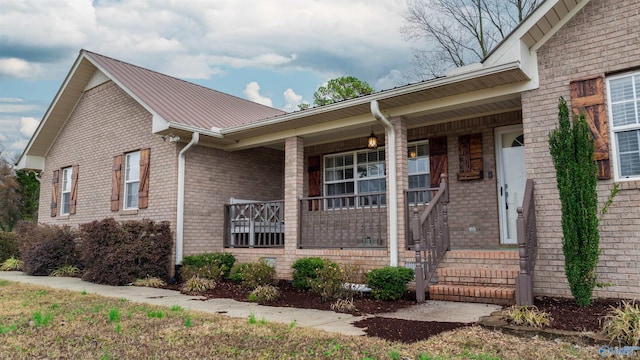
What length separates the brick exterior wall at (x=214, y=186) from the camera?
33.7 ft

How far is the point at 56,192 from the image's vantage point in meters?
14.0

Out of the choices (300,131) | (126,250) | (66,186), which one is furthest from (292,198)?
(66,186)

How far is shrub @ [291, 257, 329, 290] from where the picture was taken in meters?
7.98

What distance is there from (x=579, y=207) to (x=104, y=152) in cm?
1145

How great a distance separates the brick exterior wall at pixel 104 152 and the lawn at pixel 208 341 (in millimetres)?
4636

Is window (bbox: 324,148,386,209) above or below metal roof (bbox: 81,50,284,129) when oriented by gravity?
below

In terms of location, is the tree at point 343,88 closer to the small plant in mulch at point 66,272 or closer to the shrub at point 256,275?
the small plant in mulch at point 66,272

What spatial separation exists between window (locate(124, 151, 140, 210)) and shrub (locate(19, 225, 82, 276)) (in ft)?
5.00

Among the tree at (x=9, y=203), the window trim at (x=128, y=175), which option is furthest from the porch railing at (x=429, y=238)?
the tree at (x=9, y=203)

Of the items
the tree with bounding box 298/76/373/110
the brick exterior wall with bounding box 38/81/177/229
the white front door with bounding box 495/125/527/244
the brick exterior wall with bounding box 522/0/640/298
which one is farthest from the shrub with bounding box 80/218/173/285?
the tree with bounding box 298/76/373/110

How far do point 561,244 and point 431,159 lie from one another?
356 cm

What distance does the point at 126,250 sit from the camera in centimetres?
947

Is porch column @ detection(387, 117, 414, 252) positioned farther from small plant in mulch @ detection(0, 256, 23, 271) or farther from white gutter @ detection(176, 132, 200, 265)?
small plant in mulch @ detection(0, 256, 23, 271)

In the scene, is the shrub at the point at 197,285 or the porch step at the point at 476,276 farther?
the shrub at the point at 197,285
